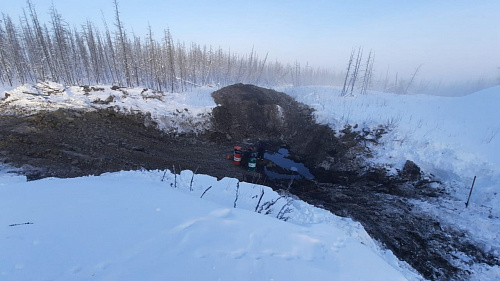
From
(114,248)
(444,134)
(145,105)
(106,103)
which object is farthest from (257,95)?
(114,248)

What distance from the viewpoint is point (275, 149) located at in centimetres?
1653

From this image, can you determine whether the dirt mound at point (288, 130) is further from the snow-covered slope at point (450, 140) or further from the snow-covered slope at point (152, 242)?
the snow-covered slope at point (152, 242)

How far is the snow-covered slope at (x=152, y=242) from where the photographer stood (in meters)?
2.73

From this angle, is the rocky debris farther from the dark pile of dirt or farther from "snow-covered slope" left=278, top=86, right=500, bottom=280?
the dark pile of dirt

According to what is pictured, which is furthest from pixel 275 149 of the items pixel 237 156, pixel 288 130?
pixel 237 156

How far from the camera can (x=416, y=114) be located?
18125mm

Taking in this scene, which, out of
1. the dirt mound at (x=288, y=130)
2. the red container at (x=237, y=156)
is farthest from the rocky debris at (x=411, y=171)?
the red container at (x=237, y=156)

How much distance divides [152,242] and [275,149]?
45.0 feet

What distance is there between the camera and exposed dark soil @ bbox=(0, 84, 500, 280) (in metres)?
7.28

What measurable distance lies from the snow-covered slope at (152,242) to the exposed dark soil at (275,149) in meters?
2.93

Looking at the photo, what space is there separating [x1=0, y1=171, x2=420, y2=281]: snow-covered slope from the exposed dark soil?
2.93 meters

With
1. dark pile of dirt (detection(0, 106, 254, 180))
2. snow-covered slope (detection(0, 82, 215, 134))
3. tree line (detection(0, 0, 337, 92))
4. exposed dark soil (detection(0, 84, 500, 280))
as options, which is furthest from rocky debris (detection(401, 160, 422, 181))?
tree line (detection(0, 0, 337, 92))

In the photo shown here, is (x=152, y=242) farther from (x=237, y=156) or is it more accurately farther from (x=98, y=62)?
(x=98, y=62)

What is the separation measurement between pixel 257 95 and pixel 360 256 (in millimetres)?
19816
